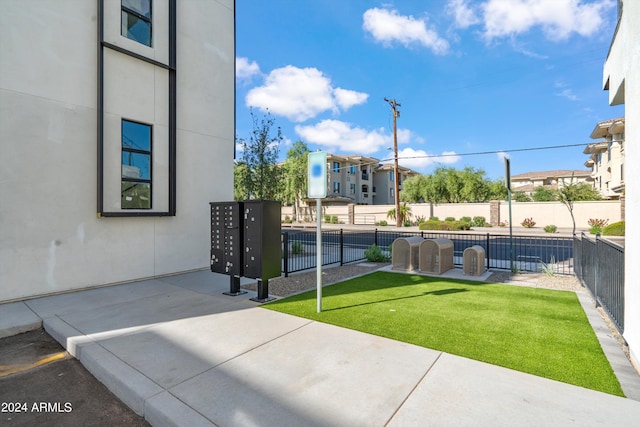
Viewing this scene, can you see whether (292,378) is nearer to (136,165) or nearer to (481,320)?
(481,320)

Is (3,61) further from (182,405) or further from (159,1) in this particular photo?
(182,405)

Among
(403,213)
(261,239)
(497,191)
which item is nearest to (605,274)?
(261,239)

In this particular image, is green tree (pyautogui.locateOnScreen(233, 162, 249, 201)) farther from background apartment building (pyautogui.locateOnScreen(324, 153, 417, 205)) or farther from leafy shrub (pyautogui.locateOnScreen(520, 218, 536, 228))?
background apartment building (pyautogui.locateOnScreen(324, 153, 417, 205))

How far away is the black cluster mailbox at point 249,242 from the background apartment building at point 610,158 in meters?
33.4

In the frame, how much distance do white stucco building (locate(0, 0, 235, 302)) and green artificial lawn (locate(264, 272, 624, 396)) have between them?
14.7 ft

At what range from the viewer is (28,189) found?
6191mm

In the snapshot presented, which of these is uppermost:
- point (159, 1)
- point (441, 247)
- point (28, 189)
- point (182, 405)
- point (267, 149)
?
point (159, 1)

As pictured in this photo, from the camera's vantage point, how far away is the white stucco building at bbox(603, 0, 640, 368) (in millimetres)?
3342

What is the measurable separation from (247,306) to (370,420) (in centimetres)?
374

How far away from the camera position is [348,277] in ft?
27.7

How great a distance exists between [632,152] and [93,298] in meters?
9.04

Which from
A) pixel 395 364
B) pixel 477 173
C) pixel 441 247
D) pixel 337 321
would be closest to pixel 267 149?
pixel 441 247

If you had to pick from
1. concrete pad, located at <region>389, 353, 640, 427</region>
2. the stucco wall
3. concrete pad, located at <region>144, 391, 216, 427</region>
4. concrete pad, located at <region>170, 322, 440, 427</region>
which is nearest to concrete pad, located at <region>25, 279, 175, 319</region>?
concrete pad, located at <region>144, 391, 216, 427</region>

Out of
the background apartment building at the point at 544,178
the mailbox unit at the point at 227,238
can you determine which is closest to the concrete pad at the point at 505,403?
the mailbox unit at the point at 227,238
